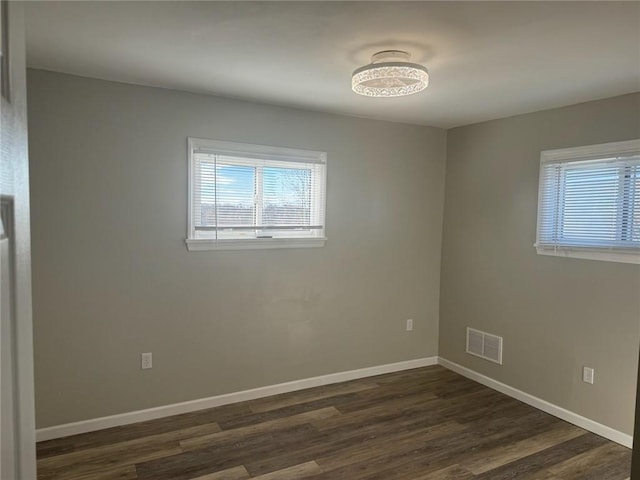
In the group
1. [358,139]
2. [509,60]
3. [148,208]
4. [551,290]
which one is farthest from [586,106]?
[148,208]

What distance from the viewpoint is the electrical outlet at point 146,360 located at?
314 centimetres

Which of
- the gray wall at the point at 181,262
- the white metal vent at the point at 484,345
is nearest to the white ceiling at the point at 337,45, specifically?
the gray wall at the point at 181,262

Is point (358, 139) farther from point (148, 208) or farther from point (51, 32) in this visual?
point (51, 32)

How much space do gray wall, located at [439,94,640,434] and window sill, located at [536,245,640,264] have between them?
0.05 meters

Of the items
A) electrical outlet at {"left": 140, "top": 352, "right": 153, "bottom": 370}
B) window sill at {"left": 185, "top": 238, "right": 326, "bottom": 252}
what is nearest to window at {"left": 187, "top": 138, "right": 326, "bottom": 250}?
window sill at {"left": 185, "top": 238, "right": 326, "bottom": 252}

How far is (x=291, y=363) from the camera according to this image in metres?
3.76

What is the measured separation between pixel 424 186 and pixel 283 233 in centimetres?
162

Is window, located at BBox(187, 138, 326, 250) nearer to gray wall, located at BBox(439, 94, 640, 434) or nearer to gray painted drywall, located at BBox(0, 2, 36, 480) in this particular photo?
gray wall, located at BBox(439, 94, 640, 434)

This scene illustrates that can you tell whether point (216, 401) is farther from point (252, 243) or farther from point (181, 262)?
point (252, 243)

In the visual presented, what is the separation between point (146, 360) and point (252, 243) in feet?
3.88

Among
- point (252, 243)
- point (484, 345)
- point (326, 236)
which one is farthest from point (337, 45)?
point (484, 345)

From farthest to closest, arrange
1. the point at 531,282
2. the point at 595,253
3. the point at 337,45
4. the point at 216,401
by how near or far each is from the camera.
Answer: the point at 531,282 < the point at 216,401 < the point at 595,253 < the point at 337,45

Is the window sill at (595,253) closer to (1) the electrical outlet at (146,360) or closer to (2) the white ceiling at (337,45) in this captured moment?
(2) the white ceiling at (337,45)

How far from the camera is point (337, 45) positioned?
7.32ft
